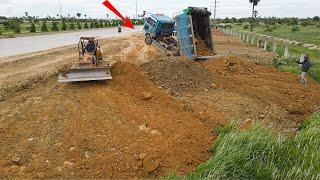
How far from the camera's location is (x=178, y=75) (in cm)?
1451

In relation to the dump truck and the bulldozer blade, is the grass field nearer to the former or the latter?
the dump truck

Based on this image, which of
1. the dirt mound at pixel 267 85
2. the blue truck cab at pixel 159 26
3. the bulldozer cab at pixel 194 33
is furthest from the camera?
the blue truck cab at pixel 159 26

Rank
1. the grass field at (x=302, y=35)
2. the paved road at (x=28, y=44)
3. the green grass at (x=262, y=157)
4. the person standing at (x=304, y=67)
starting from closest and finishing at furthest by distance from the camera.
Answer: the green grass at (x=262, y=157) < the person standing at (x=304, y=67) < the paved road at (x=28, y=44) < the grass field at (x=302, y=35)

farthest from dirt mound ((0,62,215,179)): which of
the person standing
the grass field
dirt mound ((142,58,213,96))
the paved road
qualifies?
the grass field

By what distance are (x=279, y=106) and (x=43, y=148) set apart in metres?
7.37

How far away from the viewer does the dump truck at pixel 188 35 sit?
18.7 metres

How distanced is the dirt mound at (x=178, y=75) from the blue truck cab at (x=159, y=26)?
785 cm

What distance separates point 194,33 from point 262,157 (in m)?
13.2

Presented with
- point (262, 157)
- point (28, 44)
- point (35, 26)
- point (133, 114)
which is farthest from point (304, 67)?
point (35, 26)

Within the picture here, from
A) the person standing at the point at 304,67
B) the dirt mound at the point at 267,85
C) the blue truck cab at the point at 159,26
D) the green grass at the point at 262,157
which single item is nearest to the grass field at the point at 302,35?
the blue truck cab at the point at 159,26

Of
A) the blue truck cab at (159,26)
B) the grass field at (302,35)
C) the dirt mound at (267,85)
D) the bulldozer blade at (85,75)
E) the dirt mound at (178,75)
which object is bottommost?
the grass field at (302,35)

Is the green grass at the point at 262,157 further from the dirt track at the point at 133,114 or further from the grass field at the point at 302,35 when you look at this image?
the grass field at the point at 302,35

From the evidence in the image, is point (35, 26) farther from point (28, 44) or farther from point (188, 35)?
point (188, 35)

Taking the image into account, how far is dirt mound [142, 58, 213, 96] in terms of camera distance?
13.8 metres
